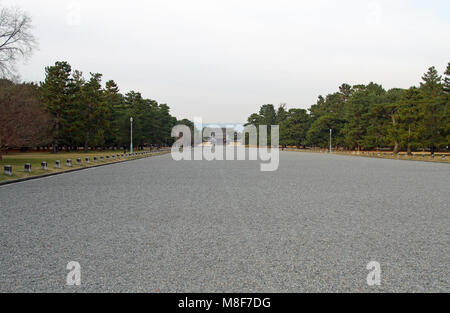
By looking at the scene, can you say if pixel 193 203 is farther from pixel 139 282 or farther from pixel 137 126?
pixel 137 126

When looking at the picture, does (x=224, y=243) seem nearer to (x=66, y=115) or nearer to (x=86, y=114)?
(x=66, y=115)

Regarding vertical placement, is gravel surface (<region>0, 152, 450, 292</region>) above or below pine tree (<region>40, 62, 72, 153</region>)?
below

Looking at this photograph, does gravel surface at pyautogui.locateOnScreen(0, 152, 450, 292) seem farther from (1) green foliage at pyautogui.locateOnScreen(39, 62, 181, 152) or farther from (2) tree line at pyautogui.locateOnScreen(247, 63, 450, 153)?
(1) green foliage at pyautogui.locateOnScreen(39, 62, 181, 152)

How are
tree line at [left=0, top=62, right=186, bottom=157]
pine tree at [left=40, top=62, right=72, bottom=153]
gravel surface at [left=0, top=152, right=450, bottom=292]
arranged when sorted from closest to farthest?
1. gravel surface at [left=0, top=152, right=450, bottom=292]
2. tree line at [left=0, top=62, right=186, bottom=157]
3. pine tree at [left=40, top=62, right=72, bottom=153]

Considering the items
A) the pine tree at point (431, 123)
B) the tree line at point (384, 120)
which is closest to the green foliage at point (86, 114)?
the tree line at point (384, 120)

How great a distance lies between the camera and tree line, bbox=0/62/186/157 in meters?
29.9

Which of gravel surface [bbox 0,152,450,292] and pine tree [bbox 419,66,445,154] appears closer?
gravel surface [bbox 0,152,450,292]

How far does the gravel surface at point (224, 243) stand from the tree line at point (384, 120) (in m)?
40.2

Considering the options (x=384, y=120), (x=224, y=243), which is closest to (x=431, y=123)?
(x=384, y=120)

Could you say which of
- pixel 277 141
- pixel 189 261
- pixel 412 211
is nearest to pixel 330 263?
A: pixel 189 261

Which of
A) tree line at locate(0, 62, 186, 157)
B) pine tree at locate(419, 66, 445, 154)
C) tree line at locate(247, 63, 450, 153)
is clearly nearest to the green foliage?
tree line at locate(0, 62, 186, 157)

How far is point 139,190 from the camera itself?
13.0 meters

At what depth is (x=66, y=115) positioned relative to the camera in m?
53.8

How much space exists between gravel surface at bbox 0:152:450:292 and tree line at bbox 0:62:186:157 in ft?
72.8
